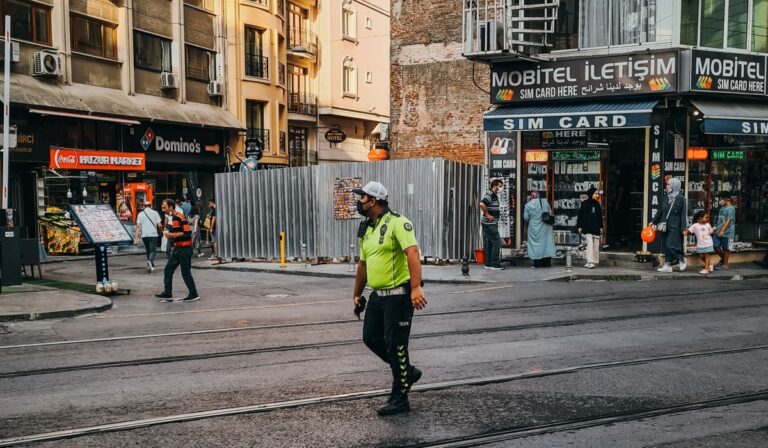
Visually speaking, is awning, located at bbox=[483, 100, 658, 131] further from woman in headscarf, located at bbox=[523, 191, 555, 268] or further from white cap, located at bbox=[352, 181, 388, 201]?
white cap, located at bbox=[352, 181, 388, 201]

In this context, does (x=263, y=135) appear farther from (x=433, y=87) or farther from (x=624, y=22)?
(x=624, y=22)

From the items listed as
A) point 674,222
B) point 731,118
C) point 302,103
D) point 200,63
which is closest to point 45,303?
point 674,222

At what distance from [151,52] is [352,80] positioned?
1863 centimetres

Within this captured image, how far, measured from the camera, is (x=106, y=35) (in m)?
30.0

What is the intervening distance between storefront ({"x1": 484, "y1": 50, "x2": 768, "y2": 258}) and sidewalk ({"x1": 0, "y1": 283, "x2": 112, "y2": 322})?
10.4 meters

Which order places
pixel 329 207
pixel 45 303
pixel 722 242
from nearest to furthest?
pixel 45 303
pixel 722 242
pixel 329 207

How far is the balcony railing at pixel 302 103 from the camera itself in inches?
1759

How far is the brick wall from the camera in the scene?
74.5 feet

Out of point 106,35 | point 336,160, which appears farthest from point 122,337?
point 336,160

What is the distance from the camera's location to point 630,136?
63.5ft

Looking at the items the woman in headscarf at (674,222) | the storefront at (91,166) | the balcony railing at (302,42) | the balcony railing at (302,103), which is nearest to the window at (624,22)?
the woman in headscarf at (674,222)

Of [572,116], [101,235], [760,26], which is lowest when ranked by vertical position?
[101,235]

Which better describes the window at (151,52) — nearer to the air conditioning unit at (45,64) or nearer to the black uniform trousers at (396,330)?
the air conditioning unit at (45,64)

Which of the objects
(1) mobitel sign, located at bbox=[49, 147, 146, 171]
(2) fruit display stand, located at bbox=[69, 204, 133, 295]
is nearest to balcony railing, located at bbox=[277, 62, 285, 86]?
(1) mobitel sign, located at bbox=[49, 147, 146, 171]
